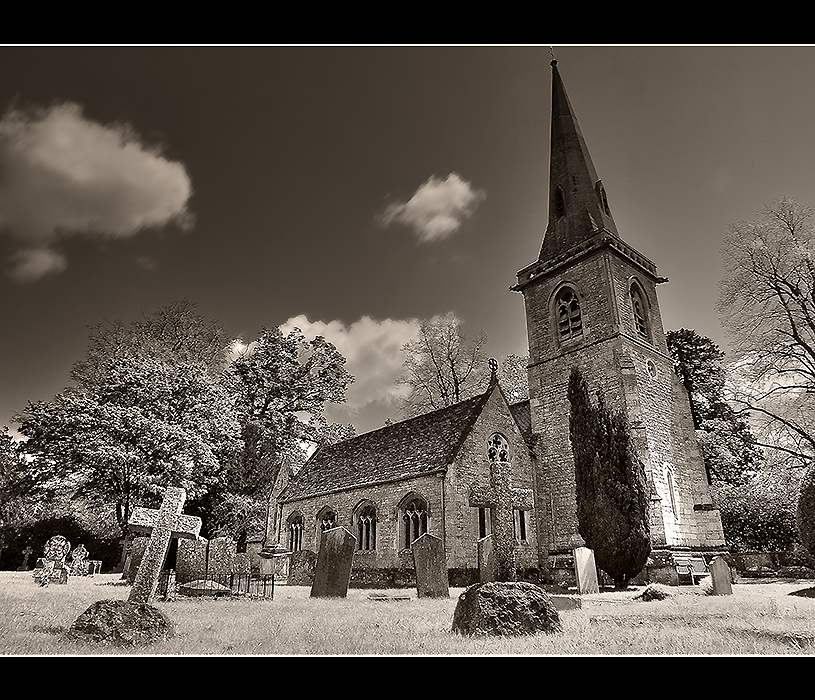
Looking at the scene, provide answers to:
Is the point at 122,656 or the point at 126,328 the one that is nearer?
the point at 122,656

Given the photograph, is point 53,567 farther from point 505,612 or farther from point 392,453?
point 505,612

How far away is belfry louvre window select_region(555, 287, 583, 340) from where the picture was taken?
22250 mm

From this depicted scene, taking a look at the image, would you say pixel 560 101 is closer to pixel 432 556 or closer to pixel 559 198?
pixel 559 198

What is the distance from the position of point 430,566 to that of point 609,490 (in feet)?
23.8

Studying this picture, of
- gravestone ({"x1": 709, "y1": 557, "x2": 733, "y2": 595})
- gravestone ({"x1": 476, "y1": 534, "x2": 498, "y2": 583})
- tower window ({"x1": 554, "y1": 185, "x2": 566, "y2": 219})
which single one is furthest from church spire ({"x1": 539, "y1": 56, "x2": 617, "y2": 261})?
gravestone ({"x1": 476, "y1": 534, "x2": 498, "y2": 583})

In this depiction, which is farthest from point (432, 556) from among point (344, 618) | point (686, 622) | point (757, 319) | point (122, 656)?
point (757, 319)

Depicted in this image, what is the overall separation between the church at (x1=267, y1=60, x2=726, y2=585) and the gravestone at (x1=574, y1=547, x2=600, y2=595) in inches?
126

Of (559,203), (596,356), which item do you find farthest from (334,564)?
(559,203)

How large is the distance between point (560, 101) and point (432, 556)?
23.8 metres

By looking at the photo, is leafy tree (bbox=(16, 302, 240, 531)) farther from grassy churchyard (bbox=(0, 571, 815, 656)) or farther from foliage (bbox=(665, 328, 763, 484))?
foliage (bbox=(665, 328, 763, 484))

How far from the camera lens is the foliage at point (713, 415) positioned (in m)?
26.0

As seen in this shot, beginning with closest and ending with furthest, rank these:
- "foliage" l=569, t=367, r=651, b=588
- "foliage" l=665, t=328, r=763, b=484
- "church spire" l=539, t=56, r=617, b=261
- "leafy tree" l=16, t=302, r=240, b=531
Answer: "foliage" l=569, t=367, r=651, b=588, "leafy tree" l=16, t=302, r=240, b=531, "church spire" l=539, t=56, r=617, b=261, "foliage" l=665, t=328, r=763, b=484

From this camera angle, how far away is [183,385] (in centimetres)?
2081

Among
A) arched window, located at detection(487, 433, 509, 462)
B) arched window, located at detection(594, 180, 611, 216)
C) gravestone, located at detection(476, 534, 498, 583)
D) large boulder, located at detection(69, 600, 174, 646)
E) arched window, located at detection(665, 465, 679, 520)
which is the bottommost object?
large boulder, located at detection(69, 600, 174, 646)
